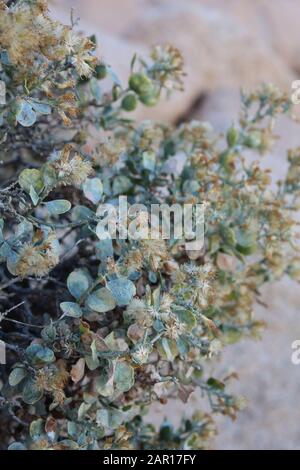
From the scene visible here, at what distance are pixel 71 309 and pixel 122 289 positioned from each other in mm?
65

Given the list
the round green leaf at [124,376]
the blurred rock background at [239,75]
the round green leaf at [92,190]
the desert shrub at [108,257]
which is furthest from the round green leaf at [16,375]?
the blurred rock background at [239,75]

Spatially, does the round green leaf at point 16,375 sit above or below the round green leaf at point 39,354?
below

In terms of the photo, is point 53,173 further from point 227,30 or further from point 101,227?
point 227,30

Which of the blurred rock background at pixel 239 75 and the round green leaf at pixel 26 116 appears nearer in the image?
the round green leaf at pixel 26 116

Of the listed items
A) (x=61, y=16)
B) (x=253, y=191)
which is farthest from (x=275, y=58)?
(x=253, y=191)

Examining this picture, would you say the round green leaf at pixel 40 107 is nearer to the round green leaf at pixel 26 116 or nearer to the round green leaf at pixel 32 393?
the round green leaf at pixel 26 116

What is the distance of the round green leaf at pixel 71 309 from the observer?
2.68 feet

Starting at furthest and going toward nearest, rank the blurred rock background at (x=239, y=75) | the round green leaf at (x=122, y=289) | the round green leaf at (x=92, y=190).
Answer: the blurred rock background at (x=239, y=75) → the round green leaf at (x=92, y=190) → the round green leaf at (x=122, y=289)

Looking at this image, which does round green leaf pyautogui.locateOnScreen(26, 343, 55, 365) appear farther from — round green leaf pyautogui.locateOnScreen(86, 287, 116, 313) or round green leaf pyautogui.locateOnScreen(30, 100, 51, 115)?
round green leaf pyautogui.locateOnScreen(30, 100, 51, 115)

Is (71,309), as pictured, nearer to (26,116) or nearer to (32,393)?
(32,393)

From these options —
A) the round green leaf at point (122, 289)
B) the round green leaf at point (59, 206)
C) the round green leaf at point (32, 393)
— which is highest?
the round green leaf at point (59, 206)

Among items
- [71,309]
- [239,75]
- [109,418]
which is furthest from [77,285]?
[239,75]

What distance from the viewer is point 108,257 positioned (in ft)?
2.68

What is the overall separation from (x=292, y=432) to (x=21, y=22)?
124 centimetres
